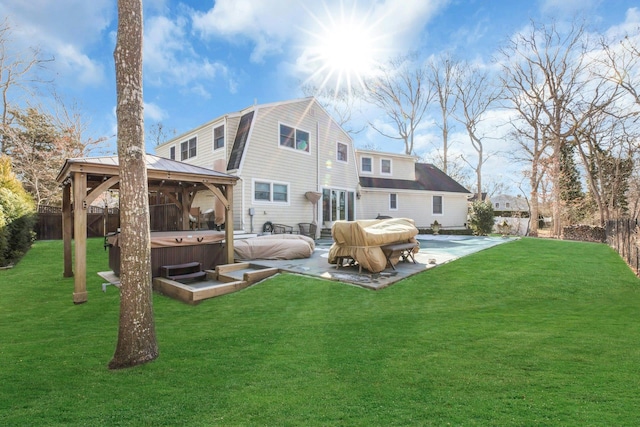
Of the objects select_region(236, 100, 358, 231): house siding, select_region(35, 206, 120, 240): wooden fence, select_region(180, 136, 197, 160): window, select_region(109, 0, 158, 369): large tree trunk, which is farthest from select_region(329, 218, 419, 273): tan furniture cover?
select_region(35, 206, 120, 240): wooden fence

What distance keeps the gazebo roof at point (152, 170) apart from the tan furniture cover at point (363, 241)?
2.93 metres

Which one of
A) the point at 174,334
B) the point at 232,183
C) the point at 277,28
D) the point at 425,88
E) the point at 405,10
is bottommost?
the point at 174,334

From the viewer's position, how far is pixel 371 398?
259 cm

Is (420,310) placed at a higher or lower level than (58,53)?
lower

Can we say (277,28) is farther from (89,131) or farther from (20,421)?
(89,131)

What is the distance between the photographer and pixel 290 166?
14.1m

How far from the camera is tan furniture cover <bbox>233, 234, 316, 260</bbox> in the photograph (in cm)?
853

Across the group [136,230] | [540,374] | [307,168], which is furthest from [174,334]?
[307,168]

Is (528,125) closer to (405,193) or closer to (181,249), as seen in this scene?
(405,193)

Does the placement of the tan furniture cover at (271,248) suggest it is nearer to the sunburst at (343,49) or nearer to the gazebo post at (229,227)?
the gazebo post at (229,227)

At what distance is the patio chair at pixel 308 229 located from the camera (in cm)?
1432

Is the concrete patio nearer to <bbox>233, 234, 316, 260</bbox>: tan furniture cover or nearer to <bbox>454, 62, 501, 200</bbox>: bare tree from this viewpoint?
<bbox>233, 234, 316, 260</bbox>: tan furniture cover

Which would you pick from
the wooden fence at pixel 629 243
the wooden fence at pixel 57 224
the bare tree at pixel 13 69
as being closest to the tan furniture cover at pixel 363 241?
the wooden fence at pixel 629 243

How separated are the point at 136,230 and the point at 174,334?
1651 mm
